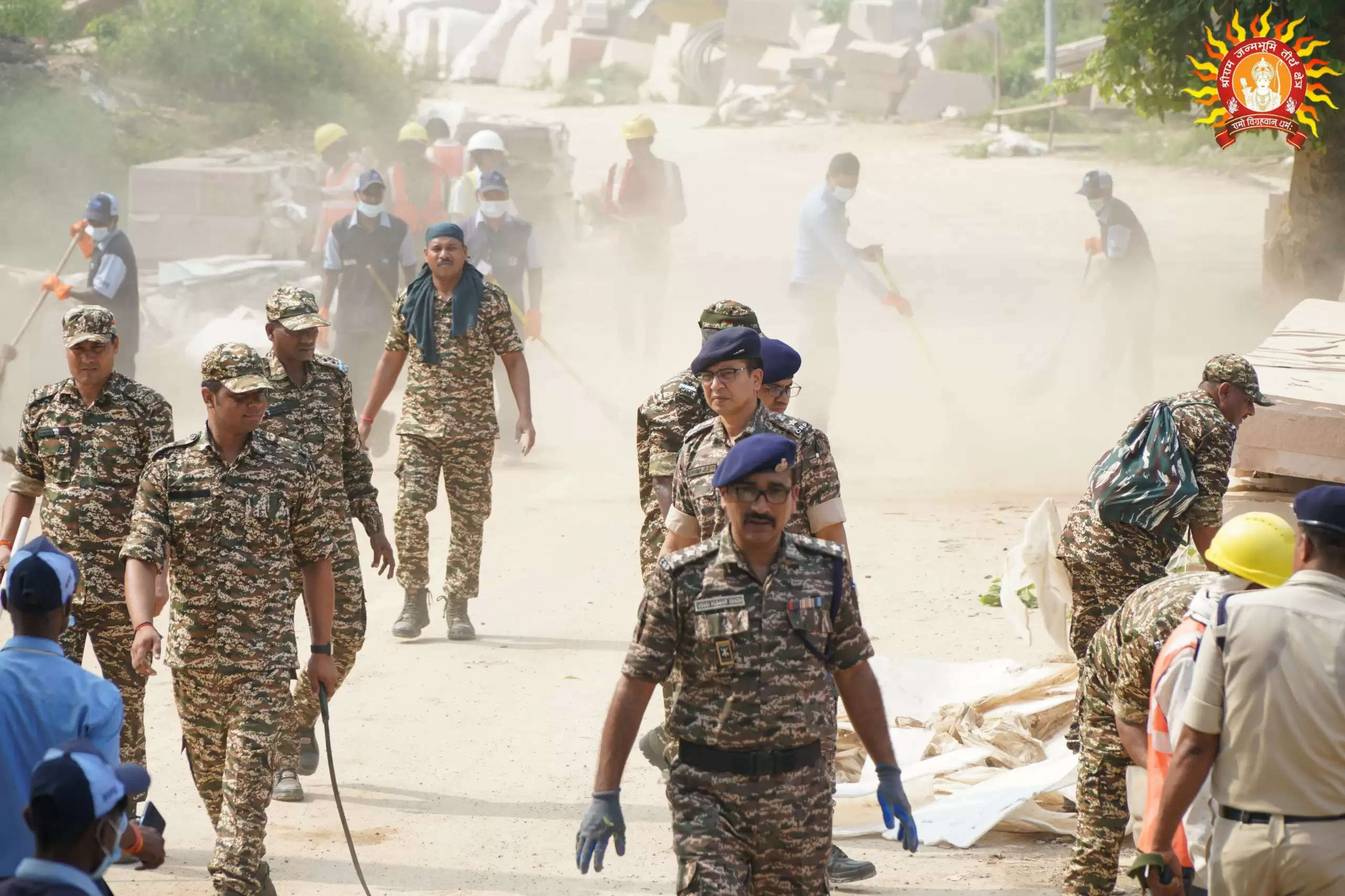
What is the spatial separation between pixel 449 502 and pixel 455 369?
0.71 meters

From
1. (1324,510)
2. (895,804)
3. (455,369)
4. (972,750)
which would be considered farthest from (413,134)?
(1324,510)

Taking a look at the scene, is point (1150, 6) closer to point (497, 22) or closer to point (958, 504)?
point (958, 504)

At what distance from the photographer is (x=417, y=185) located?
1748cm

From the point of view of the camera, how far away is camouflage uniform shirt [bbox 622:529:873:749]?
386cm

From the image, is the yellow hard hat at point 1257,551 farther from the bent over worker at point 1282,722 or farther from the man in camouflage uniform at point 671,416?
the man in camouflage uniform at point 671,416

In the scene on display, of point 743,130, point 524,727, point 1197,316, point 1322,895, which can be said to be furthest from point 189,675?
point 743,130

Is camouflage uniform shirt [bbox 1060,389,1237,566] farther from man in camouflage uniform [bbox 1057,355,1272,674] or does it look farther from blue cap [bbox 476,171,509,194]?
blue cap [bbox 476,171,509,194]

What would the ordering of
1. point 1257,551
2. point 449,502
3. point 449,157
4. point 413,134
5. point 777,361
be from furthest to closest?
point 449,157
point 413,134
point 449,502
point 777,361
point 1257,551

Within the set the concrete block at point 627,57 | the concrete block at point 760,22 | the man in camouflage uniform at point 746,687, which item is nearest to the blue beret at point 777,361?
the man in camouflage uniform at point 746,687

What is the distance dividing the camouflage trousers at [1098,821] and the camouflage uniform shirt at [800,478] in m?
1.07

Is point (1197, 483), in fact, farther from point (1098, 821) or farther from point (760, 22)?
point (760, 22)

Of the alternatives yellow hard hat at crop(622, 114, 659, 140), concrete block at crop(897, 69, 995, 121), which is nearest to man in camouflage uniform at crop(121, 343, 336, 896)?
yellow hard hat at crop(622, 114, 659, 140)

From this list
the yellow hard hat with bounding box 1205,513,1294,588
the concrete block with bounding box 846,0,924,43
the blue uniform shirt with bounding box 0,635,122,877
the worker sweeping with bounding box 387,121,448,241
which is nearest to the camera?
the blue uniform shirt with bounding box 0,635,122,877

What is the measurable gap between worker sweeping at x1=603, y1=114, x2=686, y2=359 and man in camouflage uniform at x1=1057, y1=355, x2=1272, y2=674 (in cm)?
927
